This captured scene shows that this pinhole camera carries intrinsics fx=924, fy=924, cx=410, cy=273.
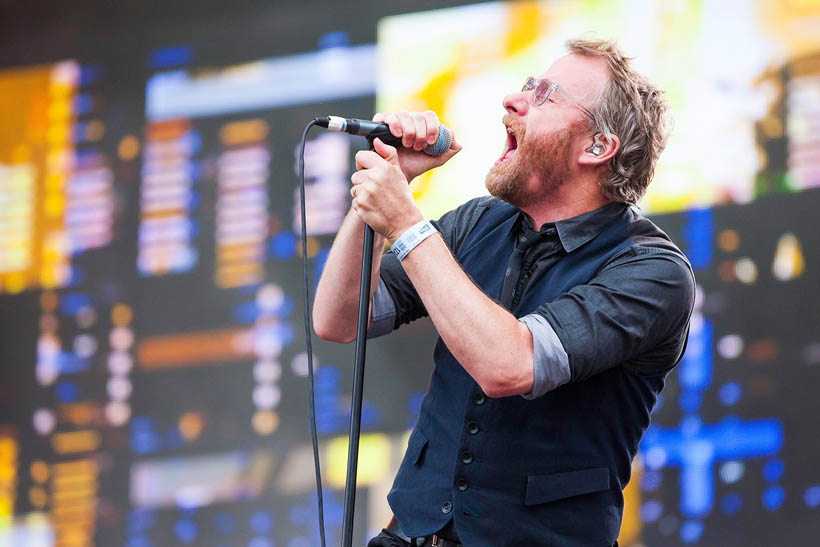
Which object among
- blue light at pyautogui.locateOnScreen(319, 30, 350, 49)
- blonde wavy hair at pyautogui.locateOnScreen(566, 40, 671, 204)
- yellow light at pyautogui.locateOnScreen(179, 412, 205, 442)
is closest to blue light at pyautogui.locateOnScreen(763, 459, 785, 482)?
blonde wavy hair at pyautogui.locateOnScreen(566, 40, 671, 204)

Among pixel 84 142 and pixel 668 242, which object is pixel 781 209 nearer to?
pixel 668 242

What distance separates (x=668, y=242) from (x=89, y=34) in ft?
9.84

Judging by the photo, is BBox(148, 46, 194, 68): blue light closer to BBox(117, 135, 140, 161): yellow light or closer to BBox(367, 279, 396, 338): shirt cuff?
BBox(117, 135, 140, 161): yellow light

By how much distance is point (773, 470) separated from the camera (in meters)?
2.60

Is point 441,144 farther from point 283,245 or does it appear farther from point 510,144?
point 283,245

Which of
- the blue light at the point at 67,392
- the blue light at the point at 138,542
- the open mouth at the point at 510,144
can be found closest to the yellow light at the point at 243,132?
the blue light at the point at 67,392

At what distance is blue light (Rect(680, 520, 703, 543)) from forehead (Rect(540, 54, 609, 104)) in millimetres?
1504

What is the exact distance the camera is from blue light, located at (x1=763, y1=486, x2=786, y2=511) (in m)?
2.58

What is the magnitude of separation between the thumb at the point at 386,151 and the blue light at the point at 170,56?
2.43 metres

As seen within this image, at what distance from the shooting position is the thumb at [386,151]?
55.2 inches

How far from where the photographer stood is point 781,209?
272cm

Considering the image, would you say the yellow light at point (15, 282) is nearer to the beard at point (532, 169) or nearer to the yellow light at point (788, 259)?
the beard at point (532, 169)

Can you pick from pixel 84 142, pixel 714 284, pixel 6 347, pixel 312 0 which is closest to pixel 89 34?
pixel 84 142

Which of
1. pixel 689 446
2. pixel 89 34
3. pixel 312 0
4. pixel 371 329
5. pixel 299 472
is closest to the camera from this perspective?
pixel 371 329
